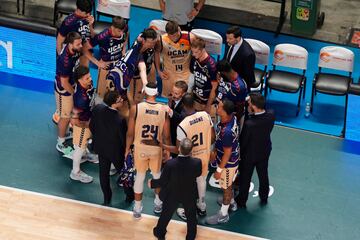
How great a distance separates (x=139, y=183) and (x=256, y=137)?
1.68 meters

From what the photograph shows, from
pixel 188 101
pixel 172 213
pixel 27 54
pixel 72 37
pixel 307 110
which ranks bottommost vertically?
pixel 172 213

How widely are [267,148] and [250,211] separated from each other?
1.08 metres

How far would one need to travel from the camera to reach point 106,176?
9945 millimetres

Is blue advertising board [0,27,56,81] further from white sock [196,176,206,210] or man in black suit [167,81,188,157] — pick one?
white sock [196,176,206,210]

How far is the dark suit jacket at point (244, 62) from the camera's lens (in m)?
10.7

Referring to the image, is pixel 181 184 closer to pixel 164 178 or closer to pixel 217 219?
pixel 164 178

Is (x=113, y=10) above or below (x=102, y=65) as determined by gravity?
above

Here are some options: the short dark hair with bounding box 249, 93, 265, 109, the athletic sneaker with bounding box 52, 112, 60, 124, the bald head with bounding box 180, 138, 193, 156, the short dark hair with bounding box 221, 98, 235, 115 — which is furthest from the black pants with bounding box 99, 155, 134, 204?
the athletic sneaker with bounding box 52, 112, 60, 124

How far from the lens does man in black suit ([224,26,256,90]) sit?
34.9ft

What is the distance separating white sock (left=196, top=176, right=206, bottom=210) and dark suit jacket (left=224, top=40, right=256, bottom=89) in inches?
71.0

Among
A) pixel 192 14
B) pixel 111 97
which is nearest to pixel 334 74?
pixel 192 14

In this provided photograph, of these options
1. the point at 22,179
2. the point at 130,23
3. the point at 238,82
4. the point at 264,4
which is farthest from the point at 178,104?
the point at 264,4

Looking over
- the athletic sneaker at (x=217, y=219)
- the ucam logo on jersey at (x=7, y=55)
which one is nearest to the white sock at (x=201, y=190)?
the athletic sneaker at (x=217, y=219)

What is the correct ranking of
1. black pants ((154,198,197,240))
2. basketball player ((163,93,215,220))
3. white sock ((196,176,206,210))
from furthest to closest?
white sock ((196,176,206,210)), basketball player ((163,93,215,220)), black pants ((154,198,197,240))
